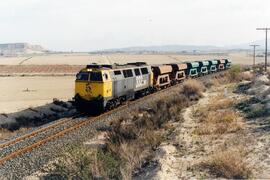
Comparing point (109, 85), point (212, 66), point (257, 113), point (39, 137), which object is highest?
point (212, 66)

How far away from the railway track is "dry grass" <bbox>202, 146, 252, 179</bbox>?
7531mm

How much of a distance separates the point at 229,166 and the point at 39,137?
9752 mm

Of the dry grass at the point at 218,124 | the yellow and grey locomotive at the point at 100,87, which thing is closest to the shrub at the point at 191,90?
the yellow and grey locomotive at the point at 100,87

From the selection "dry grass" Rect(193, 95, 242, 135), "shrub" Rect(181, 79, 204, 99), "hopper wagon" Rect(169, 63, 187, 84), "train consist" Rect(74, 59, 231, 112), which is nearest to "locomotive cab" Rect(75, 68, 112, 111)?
"train consist" Rect(74, 59, 231, 112)

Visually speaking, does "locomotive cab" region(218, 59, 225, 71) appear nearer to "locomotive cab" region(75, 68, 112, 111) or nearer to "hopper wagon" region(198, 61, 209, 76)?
"hopper wagon" region(198, 61, 209, 76)

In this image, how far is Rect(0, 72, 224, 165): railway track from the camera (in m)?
15.6

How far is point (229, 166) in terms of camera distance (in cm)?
1112

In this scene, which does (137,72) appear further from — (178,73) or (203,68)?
(203,68)

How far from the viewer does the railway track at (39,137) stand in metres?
15.6

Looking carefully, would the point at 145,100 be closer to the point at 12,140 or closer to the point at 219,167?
the point at 12,140

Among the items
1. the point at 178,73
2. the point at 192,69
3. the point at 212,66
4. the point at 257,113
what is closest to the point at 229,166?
the point at 257,113

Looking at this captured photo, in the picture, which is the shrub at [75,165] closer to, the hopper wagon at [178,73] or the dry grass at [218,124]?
the dry grass at [218,124]

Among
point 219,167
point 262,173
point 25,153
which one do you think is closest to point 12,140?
point 25,153

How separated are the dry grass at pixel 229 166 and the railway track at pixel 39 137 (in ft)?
24.7
